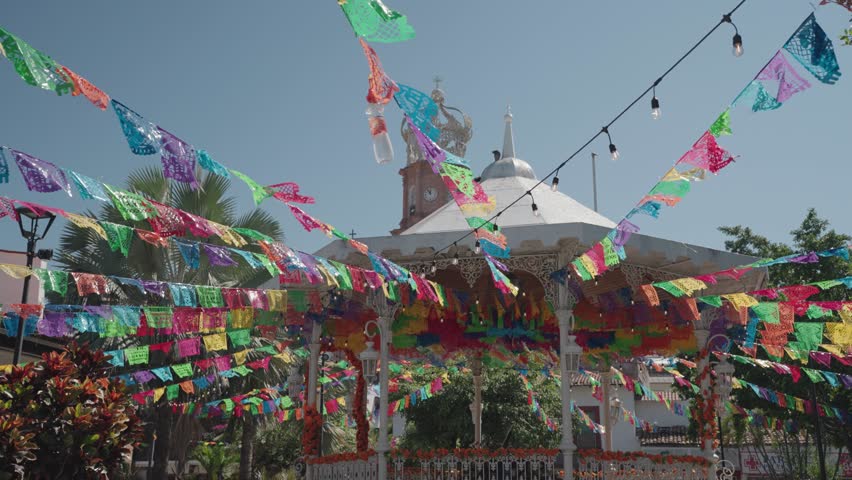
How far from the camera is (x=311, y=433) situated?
506 inches

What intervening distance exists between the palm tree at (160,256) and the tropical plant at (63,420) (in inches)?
312

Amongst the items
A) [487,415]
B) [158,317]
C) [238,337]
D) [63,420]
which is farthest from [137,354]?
[487,415]

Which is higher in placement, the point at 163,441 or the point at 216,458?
the point at 163,441

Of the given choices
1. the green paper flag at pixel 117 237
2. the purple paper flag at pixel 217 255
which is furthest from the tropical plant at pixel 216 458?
the green paper flag at pixel 117 237

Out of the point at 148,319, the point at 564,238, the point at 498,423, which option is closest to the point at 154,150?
the point at 148,319

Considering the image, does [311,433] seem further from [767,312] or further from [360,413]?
[767,312]

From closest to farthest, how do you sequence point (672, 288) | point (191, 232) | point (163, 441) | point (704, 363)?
point (191, 232), point (672, 288), point (704, 363), point (163, 441)

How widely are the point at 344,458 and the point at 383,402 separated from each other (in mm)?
1150

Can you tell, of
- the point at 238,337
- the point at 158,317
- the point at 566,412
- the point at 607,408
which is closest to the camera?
the point at 566,412

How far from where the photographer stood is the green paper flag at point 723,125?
7.74m

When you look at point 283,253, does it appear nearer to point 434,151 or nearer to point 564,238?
point 434,151

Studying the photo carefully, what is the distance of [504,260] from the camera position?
11.2 metres

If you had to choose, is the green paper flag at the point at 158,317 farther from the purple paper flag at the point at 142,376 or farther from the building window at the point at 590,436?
the building window at the point at 590,436

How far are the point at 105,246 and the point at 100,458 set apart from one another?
9.56m
